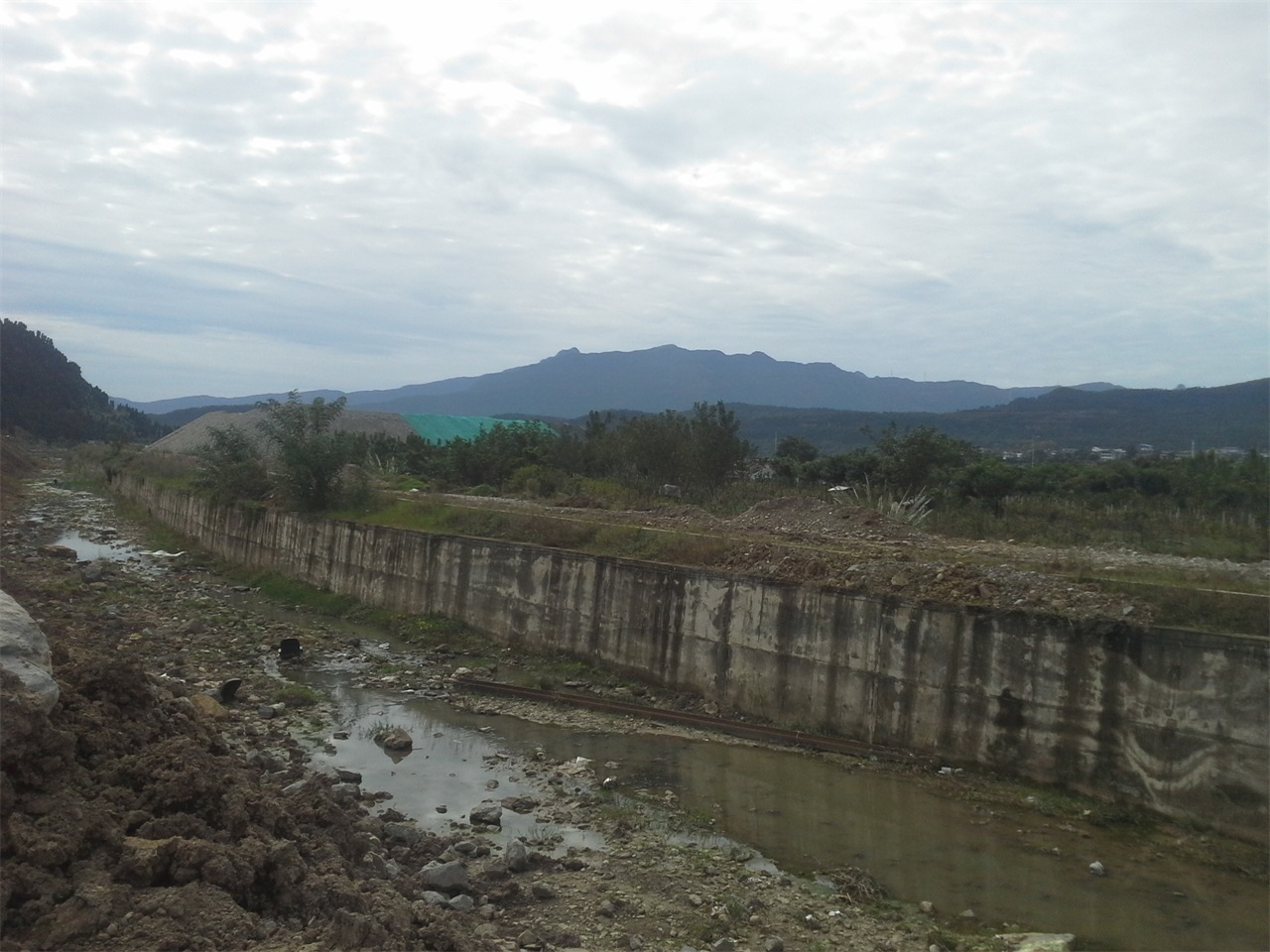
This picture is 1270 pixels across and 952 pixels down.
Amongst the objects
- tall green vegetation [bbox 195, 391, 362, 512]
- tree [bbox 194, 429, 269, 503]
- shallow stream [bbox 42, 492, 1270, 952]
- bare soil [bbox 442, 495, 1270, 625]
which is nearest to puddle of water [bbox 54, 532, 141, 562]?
tree [bbox 194, 429, 269, 503]

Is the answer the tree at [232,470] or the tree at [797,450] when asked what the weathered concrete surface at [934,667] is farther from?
the tree at [797,450]

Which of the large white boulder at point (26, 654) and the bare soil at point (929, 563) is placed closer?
the large white boulder at point (26, 654)

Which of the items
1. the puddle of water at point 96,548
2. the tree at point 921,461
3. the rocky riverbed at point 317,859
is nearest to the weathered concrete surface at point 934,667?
the rocky riverbed at point 317,859

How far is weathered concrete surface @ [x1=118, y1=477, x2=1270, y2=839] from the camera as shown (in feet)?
38.4

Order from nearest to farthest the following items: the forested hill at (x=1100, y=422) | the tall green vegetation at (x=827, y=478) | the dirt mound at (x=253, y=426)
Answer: the tall green vegetation at (x=827, y=478) → the forested hill at (x=1100, y=422) → the dirt mound at (x=253, y=426)

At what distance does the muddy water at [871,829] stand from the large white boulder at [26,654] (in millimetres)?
4966

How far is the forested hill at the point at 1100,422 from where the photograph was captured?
47938mm

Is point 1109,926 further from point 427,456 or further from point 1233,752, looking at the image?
point 427,456

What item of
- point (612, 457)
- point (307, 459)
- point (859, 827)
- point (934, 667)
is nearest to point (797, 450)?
point (612, 457)

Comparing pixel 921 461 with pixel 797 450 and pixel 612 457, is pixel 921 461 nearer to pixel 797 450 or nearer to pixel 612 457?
pixel 797 450

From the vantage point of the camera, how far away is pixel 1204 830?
11523 millimetres

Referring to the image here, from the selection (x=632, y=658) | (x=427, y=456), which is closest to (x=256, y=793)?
(x=632, y=658)

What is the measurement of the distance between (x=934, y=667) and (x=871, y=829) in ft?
11.6

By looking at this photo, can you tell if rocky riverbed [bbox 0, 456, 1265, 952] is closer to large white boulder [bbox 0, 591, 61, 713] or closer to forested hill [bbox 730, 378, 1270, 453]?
large white boulder [bbox 0, 591, 61, 713]
